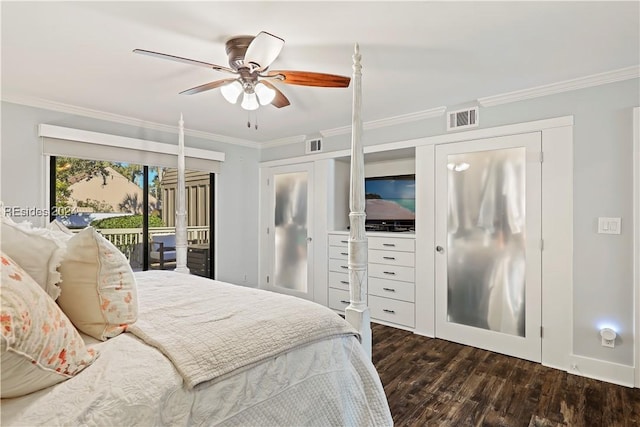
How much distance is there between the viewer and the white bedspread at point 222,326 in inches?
45.3

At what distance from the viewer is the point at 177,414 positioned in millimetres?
1026

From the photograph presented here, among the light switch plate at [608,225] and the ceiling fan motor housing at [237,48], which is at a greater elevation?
the ceiling fan motor housing at [237,48]

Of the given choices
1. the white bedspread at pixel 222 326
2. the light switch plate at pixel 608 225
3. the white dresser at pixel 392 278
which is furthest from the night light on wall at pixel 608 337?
the white bedspread at pixel 222 326

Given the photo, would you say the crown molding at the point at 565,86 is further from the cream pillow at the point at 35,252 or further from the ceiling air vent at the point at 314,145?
the cream pillow at the point at 35,252

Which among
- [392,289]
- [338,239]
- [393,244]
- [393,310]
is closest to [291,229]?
[338,239]

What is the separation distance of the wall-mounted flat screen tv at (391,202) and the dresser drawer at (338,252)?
453mm

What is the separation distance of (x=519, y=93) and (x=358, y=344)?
8.71 ft

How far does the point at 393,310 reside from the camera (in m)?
3.83

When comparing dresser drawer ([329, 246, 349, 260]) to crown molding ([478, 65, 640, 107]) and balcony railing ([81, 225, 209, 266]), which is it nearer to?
balcony railing ([81, 225, 209, 266])

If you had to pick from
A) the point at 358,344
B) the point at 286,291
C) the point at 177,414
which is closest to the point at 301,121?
the point at 286,291

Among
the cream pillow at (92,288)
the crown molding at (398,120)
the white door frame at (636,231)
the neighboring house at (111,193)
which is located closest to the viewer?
the cream pillow at (92,288)

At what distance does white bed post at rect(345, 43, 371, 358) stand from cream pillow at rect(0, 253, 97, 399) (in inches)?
50.3

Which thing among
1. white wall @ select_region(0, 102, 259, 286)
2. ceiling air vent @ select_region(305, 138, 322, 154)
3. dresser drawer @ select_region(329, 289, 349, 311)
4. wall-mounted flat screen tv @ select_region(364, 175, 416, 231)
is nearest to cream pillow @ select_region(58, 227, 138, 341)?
white wall @ select_region(0, 102, 259, 286)

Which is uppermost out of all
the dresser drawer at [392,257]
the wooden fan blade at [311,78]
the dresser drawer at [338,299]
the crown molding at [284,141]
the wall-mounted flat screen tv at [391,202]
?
the crown molding at [284,141]
